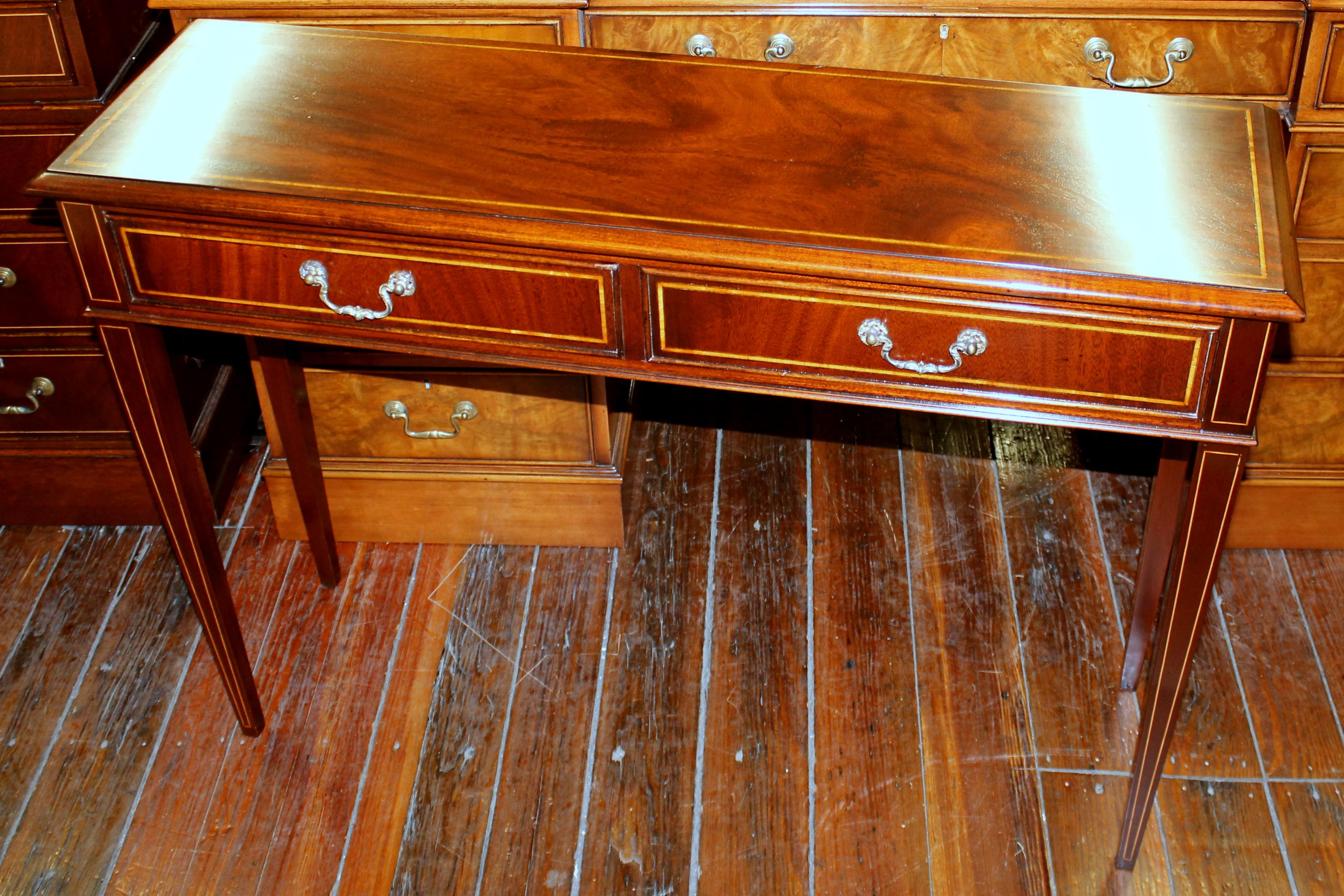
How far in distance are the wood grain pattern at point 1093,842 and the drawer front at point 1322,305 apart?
0.77 metres

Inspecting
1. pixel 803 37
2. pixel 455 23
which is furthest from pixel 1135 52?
pixel 455 23

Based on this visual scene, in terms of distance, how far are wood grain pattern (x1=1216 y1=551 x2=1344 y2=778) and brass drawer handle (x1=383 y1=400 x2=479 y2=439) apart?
1359 mm

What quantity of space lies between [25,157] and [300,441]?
0.62 metres

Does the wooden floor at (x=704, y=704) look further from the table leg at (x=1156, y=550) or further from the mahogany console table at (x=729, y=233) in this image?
the mahogany console table at (x=729, y=233)

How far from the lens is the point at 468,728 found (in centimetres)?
219

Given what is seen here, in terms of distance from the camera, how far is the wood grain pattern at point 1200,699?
2.11m

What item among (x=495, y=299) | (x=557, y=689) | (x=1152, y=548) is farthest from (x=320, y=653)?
(x=1152, y=548)

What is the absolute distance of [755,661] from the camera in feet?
7.47

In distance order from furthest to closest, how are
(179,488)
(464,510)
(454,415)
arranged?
Answer: (464,510)
(454,415)
(179,488)

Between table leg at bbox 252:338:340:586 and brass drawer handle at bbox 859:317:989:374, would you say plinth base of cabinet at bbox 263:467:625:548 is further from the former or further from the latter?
brass drawer handle at bbox 859:317:989:374

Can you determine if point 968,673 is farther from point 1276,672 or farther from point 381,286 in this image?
point 381,286

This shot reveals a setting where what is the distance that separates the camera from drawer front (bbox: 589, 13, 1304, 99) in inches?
76.0

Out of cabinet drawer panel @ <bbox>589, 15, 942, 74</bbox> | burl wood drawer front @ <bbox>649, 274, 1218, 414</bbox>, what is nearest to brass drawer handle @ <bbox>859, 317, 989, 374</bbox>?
burl wood drawer front @ <bbox>649, 274, 1218, 414</bbox>

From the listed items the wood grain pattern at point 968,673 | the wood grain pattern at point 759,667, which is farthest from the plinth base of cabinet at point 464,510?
the wood grain pattern at point 968,673
